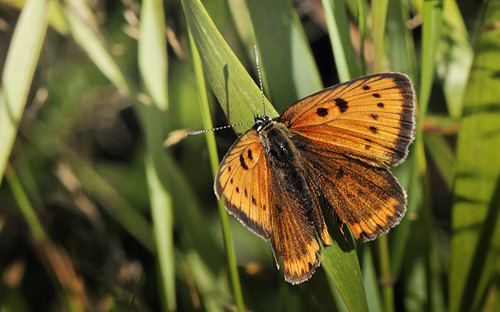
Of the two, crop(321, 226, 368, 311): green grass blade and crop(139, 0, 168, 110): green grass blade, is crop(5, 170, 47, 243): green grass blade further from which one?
crop(321, 226, 368, 311): green grass blade

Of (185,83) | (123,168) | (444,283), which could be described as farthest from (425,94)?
(123,168)

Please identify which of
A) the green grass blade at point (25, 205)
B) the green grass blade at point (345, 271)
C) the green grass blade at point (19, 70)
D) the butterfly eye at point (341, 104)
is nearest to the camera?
the green grass blade at point (345, 271)

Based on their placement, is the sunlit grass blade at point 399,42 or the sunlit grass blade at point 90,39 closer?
the sunlit grass blade at point 399,42

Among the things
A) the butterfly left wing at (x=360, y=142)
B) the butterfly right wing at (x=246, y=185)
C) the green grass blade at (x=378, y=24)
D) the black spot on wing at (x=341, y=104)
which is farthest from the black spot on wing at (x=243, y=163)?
the green grass blade at (x=378, y=24)

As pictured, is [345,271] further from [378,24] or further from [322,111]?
[378,24]

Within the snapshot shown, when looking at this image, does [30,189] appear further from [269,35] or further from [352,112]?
[352,112]

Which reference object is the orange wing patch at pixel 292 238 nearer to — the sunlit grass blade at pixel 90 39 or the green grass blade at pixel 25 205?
the sunlit grass blade at pixel 90 39

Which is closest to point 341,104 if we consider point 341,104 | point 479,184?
point 341,104
